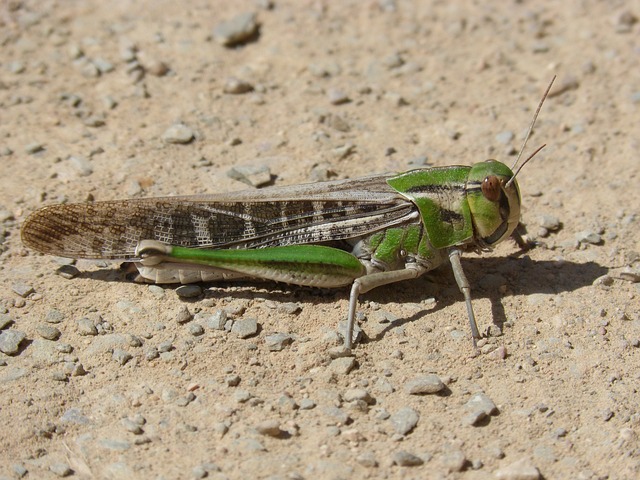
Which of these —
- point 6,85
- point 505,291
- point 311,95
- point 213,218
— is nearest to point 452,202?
point 505,291

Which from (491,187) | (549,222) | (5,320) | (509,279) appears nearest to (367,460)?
(491,187)

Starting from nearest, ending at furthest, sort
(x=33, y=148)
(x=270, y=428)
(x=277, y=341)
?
(x=270, y=428) < (x=277, y=341) < (x=33, y=148)

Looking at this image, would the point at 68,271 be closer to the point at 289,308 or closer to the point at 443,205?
the point at 289,308

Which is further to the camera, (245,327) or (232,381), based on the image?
(245,327)

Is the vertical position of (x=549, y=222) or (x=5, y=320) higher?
(x=549, y=222)

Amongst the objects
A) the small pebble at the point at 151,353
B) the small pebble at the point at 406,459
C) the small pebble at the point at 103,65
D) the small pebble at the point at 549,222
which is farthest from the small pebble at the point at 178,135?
the small pebble at the point at 406,459

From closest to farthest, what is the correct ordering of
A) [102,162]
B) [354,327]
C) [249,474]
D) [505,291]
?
[249,474], [354,327], [505,291], [102,162]

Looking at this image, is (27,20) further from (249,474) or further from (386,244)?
(249,474)

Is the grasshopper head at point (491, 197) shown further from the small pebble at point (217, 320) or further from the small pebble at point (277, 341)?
the small pebble at point (217, 320)

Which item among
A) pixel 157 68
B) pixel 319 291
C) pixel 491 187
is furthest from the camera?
pixel 157 68
